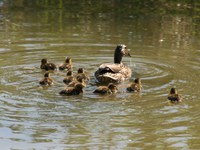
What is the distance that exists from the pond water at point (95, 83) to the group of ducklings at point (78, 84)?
0.42 ft

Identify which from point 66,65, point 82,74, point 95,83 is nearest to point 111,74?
point 95,83

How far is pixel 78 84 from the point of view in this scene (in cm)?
1043

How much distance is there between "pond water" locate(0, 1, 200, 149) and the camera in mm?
8461

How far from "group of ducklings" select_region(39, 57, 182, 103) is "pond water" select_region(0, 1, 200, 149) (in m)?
0.13

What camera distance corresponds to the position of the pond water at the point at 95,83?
27.8ft

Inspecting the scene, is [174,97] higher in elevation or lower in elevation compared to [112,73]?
lower

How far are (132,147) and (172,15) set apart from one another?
421 inches

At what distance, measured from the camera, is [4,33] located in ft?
51.3

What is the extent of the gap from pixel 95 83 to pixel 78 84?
51.3 inches

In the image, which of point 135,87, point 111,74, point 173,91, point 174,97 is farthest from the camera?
point 111,74

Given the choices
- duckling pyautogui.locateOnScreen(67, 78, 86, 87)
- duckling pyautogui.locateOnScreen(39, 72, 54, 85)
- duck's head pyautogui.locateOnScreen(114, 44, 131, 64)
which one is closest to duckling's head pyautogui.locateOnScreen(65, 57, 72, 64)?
duck's head pyautogui.locateOnScreen(114, 44, 131, 64)

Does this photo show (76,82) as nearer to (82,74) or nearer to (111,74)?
(82,74)

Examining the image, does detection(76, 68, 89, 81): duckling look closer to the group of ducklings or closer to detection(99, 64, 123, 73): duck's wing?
the group of ducklings

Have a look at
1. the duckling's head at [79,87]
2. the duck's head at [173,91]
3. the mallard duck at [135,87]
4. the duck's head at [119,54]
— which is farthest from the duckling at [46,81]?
the duck's head at [119,54]
